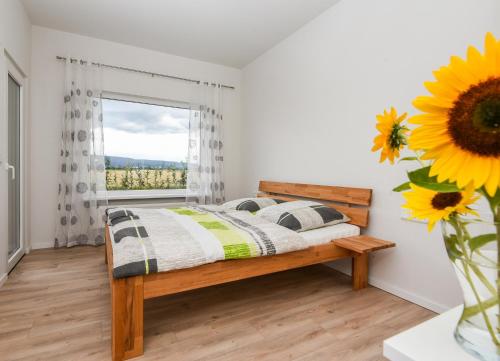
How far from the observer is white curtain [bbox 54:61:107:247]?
3348mm

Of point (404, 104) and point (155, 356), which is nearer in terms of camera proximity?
point (155, 356)

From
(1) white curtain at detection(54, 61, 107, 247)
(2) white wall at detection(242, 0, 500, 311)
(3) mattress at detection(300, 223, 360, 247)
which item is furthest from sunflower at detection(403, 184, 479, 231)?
(1) white curtain at detection(54, 61, 107, 247)

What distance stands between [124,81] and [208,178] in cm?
169

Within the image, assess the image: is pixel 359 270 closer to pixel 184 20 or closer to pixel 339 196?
pixel 339 196

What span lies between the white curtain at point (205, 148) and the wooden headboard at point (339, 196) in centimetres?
117

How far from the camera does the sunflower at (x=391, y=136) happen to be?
0.53 meters

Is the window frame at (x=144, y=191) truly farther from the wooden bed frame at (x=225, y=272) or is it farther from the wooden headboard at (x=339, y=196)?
the wooden bed frame at (x=225, y=272)

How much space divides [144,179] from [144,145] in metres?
0.49

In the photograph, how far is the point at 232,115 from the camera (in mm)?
4484

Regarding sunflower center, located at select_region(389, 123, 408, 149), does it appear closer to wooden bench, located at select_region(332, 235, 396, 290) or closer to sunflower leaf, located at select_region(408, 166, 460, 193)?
sunflower leaf, located at select_region(408, 166, 460, 193)

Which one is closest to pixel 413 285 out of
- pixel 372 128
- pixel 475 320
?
pixel 372 128

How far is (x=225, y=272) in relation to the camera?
5.65 feet

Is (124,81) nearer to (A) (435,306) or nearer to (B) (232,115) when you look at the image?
(B) (232,115)

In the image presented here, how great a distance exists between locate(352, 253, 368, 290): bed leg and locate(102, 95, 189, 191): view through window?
2784 mm
